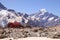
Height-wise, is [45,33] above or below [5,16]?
below

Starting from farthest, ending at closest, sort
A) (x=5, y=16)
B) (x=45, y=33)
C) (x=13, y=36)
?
(x=5, y=16) → (x=45, y=33) → (x=13, y=36)

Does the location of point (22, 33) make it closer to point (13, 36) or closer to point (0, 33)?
point (13, 36)

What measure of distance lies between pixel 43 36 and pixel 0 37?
384 cm

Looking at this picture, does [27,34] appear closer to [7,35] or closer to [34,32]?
[34,32]

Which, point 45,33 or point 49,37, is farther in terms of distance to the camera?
point 45,33

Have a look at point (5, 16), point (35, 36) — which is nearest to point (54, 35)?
point (35, 36)

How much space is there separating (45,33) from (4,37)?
12.3 feet

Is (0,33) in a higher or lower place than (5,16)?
lower

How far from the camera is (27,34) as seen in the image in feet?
47.3

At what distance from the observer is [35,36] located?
14.4 metres

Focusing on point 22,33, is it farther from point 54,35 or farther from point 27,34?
point 54,35

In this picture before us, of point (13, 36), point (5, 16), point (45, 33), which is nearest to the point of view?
point (13, 36)

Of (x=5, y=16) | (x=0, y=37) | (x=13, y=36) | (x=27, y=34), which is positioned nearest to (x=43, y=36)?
(x=27, y=34)

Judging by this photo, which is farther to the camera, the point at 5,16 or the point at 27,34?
the point at 5,16
